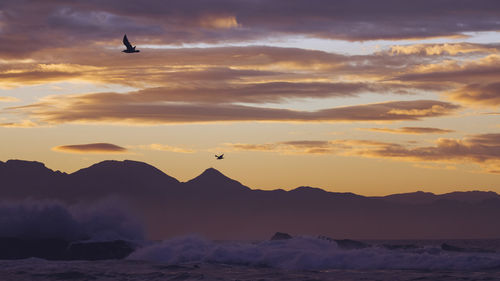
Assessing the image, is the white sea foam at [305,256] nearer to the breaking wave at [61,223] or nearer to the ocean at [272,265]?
the ocean at [272,265]

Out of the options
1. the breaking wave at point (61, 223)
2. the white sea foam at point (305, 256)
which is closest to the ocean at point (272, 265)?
the white sea foam at point (305, 256)

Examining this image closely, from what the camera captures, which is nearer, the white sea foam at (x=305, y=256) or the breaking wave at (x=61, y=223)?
the white sea foam at (x=305, y=256)

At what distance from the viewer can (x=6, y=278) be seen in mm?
43656

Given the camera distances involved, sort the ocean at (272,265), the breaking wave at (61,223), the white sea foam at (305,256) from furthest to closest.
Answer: the breaking wave at (61,223) < the white sea foam at (305,256) < the ocean at (272,265)

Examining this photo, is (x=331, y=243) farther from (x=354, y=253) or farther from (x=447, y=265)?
(x=447, y=265)

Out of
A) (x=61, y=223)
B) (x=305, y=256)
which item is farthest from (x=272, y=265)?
(x=61, y=223)

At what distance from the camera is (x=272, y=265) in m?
51.4

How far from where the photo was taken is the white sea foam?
160ft

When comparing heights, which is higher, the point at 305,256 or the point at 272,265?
the point at 305,256

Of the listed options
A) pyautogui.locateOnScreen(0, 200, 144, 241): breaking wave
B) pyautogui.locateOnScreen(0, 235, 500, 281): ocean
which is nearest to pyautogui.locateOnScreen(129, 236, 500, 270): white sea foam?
pyautogui.locateOnScreen(0, 235, 500, 281): ocean

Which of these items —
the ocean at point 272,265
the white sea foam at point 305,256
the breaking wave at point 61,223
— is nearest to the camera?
the ocean at point 272,265

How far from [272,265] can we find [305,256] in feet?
7.69

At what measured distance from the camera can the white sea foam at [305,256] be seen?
48.8 metres

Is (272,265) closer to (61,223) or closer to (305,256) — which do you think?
(305,256)
